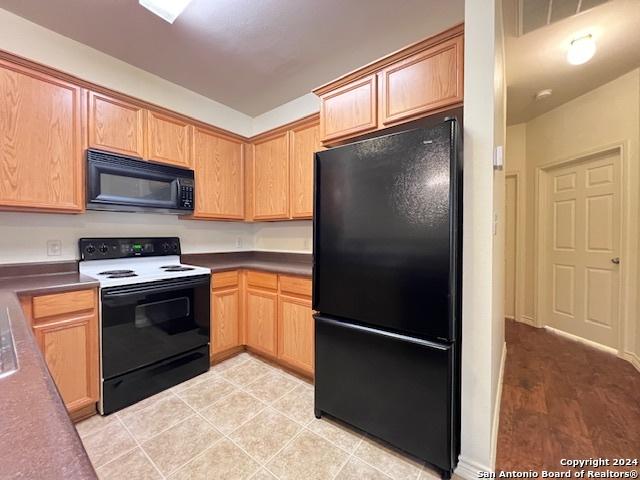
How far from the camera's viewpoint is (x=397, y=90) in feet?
5.48

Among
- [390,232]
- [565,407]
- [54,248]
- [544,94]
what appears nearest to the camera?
[390,232]

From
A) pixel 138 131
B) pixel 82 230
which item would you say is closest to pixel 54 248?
pixel 82 230

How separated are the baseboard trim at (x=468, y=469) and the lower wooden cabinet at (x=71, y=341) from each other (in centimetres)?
215

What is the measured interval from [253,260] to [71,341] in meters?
1.80

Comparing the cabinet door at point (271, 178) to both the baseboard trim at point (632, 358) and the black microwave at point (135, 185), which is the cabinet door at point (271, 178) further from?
the baseboard trim at point (632, 358)

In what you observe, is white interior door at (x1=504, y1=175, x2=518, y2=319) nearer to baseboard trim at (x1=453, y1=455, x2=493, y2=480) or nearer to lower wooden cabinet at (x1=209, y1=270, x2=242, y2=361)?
baseboard trim at (x1=453, y1=455, x2=493, y2=480)

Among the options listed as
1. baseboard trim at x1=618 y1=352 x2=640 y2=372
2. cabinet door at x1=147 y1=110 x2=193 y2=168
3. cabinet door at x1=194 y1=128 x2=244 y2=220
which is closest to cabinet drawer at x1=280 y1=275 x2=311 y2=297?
cabinet door at x1=194 y1=128 x2=244 y2=220

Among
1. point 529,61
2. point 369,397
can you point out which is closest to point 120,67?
point 369,397

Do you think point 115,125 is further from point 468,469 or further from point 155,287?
point 468,469

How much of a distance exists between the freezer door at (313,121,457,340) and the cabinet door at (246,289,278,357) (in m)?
0.82

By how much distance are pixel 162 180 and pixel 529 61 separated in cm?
328

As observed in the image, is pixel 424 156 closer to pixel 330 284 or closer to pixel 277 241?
pixel 330 284

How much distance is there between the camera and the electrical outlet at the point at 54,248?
6.64 ft

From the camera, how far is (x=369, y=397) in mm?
1557
